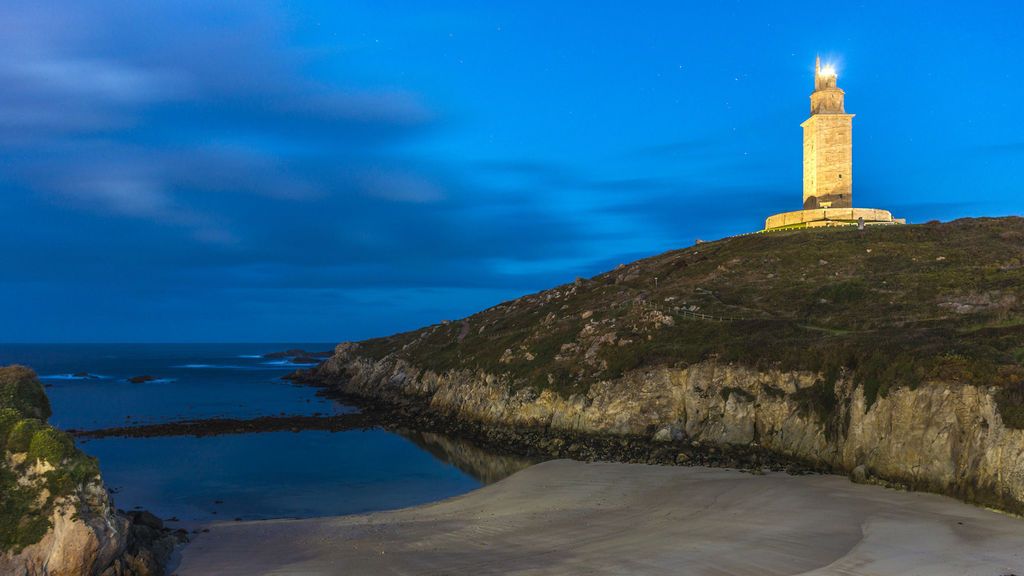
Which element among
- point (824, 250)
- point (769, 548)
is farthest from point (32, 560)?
point (824, 250)

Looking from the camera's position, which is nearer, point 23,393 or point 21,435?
point 21,435

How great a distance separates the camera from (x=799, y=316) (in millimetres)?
44312

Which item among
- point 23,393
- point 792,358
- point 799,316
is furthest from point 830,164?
point 23,393

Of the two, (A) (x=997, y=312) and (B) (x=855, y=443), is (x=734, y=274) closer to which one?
(A) (x=997, y=312)

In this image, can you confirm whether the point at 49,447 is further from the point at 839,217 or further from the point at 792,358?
the point at 839,217

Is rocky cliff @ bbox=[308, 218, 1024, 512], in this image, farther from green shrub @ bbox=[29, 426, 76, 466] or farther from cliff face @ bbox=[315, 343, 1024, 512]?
green shrub @ bbox=[29, 426, 76, 466]

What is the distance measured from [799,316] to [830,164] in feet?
144

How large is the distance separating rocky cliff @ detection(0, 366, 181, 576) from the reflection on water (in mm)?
19346

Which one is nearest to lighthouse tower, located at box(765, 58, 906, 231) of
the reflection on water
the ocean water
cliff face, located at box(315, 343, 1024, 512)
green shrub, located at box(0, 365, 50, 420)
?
cliff face, located at box(315, 343, 1024, 512)

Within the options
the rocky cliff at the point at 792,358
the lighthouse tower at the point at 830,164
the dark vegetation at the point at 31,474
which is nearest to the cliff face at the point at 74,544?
the dark vegetation at the point at 31,474

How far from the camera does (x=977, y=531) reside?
58.5 ft

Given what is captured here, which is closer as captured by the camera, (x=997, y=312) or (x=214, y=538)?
(x=214, y=538)

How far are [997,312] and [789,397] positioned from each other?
48.9 ft

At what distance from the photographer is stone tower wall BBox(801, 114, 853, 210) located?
7769cm
